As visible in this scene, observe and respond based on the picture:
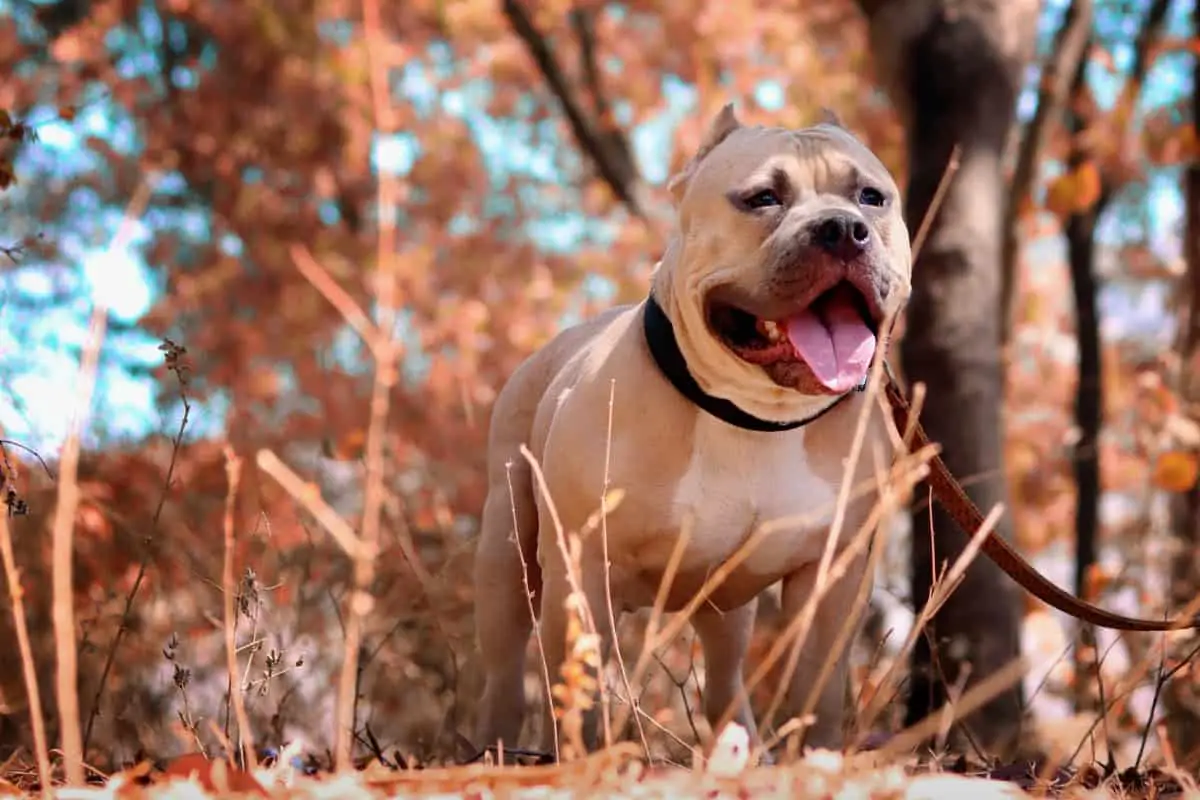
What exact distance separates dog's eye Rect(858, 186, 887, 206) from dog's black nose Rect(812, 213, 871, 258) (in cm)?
25

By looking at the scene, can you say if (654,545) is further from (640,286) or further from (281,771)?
(640,286)

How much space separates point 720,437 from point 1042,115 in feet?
14.5

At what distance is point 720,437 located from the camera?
284cm

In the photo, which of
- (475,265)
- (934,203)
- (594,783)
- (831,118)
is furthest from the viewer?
(475,265)

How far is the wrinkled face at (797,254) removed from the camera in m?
2.58

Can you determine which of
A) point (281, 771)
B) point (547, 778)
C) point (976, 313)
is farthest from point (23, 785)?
point (976, 313)

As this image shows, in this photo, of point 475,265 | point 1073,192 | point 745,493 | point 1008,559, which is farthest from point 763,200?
point 475,265

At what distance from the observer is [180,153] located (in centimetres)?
Answer: 1105

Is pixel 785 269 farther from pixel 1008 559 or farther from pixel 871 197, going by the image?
pixel 1008 559

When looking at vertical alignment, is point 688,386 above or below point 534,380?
below

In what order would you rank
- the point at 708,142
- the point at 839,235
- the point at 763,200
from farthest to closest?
the point at 708,142 → the point at 763,200 → the point at 839,235

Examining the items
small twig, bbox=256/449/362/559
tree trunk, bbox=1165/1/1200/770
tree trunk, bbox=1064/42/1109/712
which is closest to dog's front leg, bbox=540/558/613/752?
small twig, bbox=256/449/362/559

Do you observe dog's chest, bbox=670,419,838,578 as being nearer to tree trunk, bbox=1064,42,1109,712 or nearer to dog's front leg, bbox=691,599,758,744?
dog's front leg, bbox=691,599,758,744

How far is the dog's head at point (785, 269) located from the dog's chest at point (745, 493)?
0.26 ft
